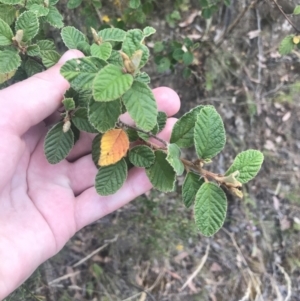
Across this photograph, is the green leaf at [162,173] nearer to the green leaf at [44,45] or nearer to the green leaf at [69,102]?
the green leaf at [69,102]

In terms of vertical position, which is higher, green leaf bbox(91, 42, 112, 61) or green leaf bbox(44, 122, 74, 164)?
green leaf bbox(91, 42, 112, 61)

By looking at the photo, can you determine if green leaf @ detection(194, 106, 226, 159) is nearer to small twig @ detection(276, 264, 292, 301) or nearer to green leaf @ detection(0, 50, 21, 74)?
green leaf @ detection(0, 50, 21, 74)

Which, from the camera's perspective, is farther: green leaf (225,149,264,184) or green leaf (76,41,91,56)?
green leaf (76,41,91,56)

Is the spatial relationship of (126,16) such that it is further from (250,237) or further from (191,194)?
(250,237)

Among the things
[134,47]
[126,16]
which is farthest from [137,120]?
[126,16]

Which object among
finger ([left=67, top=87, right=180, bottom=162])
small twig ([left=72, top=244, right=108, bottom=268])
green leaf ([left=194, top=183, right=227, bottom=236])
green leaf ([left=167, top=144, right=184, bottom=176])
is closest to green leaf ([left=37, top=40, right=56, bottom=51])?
finger ([left=67, top=87, right=180, bottom=162])

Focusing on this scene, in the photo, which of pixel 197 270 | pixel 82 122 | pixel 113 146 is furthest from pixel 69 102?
pixel 197 270
